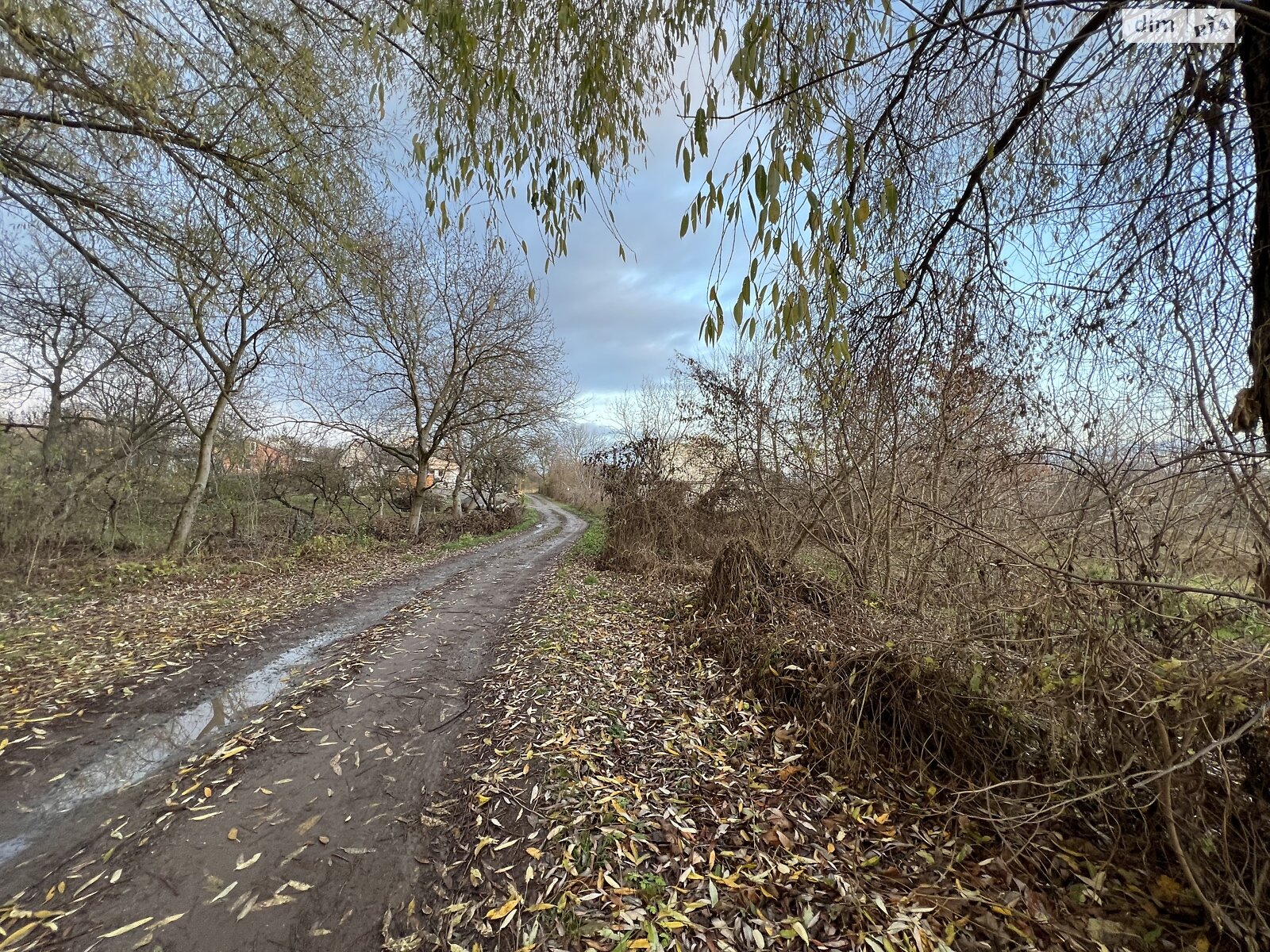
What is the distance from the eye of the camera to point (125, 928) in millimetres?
1928

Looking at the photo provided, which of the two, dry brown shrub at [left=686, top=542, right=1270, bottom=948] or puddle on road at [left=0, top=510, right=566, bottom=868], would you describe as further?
puddle on road at [left=0, top=510, right=566, bottom=868]

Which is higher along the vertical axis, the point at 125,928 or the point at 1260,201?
the point at 1260,201

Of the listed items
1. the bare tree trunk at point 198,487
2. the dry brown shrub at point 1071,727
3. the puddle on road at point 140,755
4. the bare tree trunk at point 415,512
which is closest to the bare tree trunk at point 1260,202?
the dry brown shrub at point 1071,727

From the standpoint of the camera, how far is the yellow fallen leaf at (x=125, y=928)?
190cm

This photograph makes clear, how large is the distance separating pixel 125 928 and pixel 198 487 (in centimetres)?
1002

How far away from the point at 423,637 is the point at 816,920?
4589 millimetres

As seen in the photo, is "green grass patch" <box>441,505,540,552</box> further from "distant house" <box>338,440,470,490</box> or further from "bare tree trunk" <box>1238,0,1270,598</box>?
"bare tree trunk" <box>1238,0,1270,598</box>

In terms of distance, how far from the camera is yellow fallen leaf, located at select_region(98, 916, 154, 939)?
74.8 inches

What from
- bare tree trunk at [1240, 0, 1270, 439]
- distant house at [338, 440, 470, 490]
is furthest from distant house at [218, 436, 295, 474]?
bare tree trunk at [1240, 0, 1270, 439]

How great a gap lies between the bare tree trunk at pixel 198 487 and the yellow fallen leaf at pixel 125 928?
9262 mm

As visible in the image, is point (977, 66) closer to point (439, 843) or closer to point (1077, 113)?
point (1077, 113)

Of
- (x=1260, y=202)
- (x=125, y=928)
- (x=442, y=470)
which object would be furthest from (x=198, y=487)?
(x=1260, y=202)

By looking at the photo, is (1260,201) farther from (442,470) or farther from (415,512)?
(442,470)

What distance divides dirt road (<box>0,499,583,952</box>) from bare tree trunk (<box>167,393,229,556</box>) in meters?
6.41
